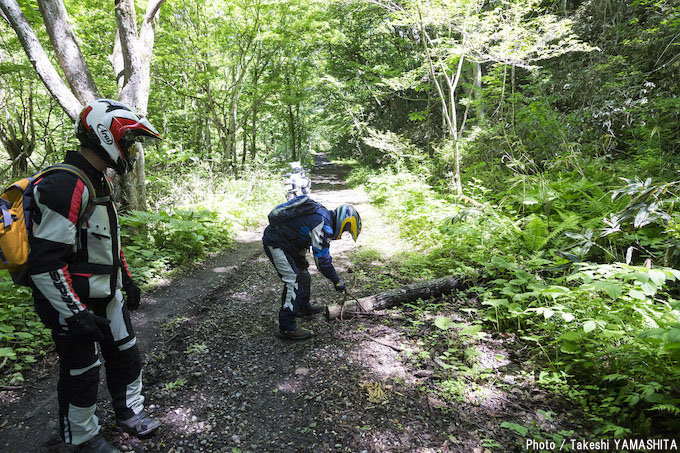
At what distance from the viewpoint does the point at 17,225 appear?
6.21 feet

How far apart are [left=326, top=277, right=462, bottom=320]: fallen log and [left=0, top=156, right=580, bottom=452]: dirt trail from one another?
0.62 ft

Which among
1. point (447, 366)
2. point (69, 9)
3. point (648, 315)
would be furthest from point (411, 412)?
point (69, 9)

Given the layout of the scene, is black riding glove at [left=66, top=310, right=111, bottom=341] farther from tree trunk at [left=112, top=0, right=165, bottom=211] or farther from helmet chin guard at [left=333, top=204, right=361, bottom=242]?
tree trunk at [left=112, top=0, right=165, bottom=211]

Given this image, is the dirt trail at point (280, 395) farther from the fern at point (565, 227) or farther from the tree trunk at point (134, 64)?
the tree trunk at point (134, 64)

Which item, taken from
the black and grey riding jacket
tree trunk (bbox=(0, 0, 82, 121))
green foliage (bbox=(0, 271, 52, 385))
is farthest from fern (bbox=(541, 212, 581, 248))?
tree trunk (bbox=(0, 0, 82, 121))

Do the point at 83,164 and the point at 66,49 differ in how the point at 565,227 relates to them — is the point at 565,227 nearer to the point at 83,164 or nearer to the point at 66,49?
the point at 83,164

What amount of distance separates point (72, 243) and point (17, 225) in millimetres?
296

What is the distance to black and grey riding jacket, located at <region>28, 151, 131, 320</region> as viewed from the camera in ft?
6.22

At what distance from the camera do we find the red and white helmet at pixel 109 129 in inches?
86.3

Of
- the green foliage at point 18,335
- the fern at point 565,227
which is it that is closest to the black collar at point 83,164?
the green foliage at point 18,335

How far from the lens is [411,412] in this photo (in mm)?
2734

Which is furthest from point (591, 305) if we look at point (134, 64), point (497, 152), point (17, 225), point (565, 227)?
point (134, 64)

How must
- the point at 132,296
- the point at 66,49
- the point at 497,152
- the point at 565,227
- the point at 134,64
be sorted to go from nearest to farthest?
1. the point at 132,296
2. the point at 565,227
3. the point at 66,49
4. the point at 134,64
5. the point at 497,152

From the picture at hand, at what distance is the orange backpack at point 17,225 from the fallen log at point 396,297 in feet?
10.5
